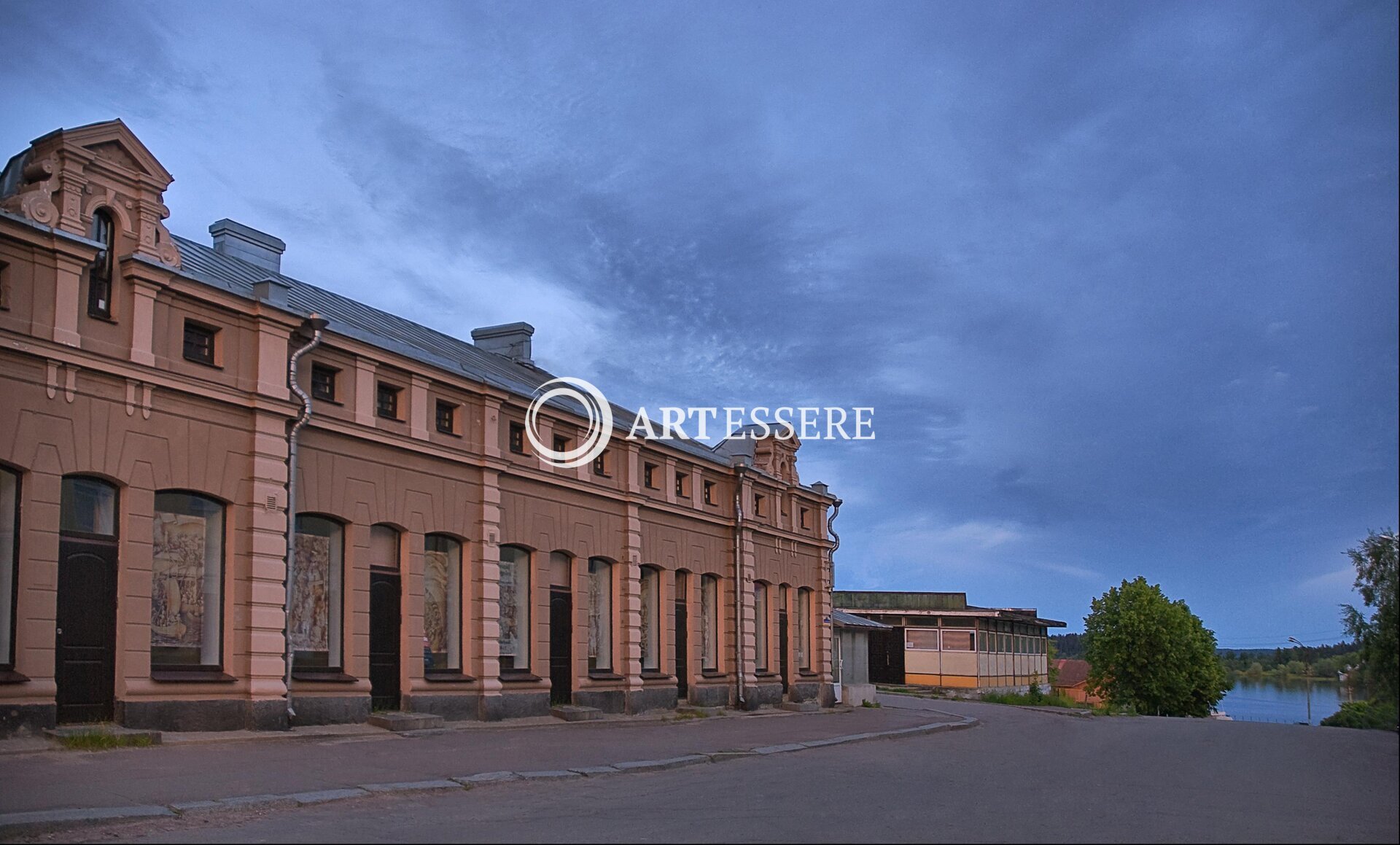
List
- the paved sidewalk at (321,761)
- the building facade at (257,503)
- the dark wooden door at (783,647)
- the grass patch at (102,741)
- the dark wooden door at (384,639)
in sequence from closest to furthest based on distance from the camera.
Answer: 1. the paved sidewalk at (321,761)
2. the grass patch at (102,741)
3. the building facade at (257,503)
4. the dark wooden door at (384,639)
5. the dark wooden door at (783,647)

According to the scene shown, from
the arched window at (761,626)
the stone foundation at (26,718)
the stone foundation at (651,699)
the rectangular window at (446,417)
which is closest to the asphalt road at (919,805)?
the stone foundation at (26,718)

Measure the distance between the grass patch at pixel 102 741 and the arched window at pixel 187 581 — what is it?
2000 mm

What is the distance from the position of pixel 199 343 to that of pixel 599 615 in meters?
13.7

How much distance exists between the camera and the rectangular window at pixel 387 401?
22.8 m

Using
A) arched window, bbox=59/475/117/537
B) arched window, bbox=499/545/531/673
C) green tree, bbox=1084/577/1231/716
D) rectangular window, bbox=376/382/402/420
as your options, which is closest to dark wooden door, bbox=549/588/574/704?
arched window, bbox=499/545/531/673

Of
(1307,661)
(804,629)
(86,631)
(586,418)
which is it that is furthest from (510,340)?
(1307,661)

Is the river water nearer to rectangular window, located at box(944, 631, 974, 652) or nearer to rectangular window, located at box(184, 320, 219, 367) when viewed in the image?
rectangular window, located at box(184, 320, 219, 367)

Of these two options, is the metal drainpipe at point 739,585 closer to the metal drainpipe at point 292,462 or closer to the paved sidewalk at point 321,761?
the paved sidewalk at point 321,761

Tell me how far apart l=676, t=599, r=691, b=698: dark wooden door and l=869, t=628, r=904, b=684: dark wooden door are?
1695 inches

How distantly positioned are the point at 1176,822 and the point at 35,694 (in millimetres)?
13558

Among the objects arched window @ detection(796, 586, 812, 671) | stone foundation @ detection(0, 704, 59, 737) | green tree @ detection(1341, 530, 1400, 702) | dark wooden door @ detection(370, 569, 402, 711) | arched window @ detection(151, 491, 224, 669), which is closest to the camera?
green tree @ detection(1341, 530, 1400, 702)

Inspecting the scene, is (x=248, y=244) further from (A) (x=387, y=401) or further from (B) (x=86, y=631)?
(B) (x=86, y=631)

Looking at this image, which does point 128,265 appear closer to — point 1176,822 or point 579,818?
point 579,818

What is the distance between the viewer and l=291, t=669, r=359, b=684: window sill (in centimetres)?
2027
